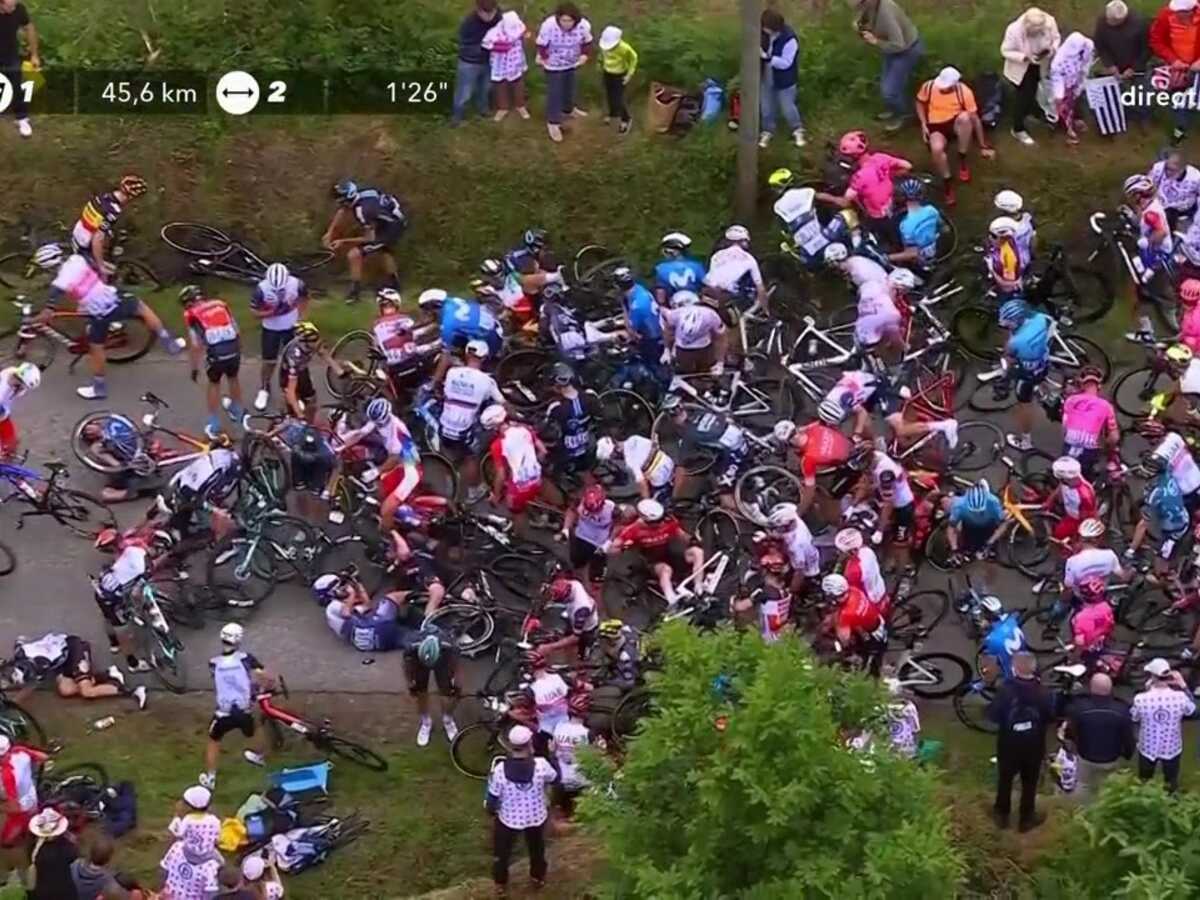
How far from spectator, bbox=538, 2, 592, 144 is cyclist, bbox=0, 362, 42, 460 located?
296 inches

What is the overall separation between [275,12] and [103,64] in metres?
2.29

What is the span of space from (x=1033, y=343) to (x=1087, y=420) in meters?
1.34

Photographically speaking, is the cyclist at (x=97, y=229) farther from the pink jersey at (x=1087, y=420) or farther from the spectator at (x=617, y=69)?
the pink jersey at (x=1087, y=420)

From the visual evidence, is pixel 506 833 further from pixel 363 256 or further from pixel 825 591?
pixel 363 256

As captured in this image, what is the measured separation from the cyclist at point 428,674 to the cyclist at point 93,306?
19.9 feet

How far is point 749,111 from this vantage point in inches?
932

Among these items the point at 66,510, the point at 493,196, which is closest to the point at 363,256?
the point at 493,196

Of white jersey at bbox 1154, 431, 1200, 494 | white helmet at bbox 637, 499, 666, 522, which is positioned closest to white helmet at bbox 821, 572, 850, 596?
white helmet at bbox 637, 499, 666, 522

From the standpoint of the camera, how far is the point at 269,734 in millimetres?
18094

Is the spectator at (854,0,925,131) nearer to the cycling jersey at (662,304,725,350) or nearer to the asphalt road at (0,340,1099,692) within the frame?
the asphalt road at (0,340,1099,692)

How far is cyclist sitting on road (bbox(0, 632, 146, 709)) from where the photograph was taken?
18.2 m

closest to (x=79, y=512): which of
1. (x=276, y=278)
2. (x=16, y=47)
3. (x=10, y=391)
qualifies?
(x=10, y=391)

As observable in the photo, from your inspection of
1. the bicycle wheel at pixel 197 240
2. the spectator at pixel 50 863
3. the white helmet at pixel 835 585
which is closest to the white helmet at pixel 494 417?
the white helmet at pixel 835 585

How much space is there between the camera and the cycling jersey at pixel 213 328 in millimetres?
21016
